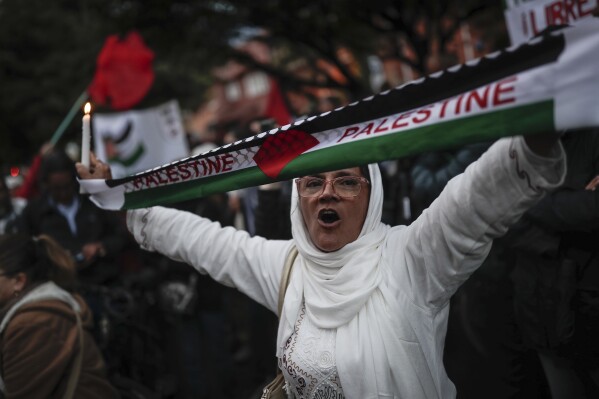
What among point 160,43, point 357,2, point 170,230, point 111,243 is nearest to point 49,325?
point 170,230

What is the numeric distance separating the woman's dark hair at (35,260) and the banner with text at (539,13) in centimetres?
329

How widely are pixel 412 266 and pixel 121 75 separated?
5.96 meters

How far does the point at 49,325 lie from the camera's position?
315 centimetres

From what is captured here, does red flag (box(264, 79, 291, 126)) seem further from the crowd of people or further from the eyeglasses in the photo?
the eyeglasses

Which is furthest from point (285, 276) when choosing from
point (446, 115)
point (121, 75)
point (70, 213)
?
point (121, 75)

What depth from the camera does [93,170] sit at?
2.99 meters

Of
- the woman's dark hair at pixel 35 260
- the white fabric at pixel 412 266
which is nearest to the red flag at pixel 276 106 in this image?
the woman's dark hair at pixel 35 260

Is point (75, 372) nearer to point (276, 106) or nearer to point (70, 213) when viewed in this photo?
point (70, 213)

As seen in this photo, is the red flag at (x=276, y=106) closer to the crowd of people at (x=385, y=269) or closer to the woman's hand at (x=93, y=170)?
the crowd of people at (x=385, y=269)

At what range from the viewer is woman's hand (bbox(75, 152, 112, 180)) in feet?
9.64

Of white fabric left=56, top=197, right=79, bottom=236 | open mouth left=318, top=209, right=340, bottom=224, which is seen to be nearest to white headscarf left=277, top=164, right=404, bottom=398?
open mouth left=318, top=209, right=340, bottom=224

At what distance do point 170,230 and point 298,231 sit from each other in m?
0.65

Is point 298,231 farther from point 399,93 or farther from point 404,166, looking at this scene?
point 404,166

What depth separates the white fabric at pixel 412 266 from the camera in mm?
1766
